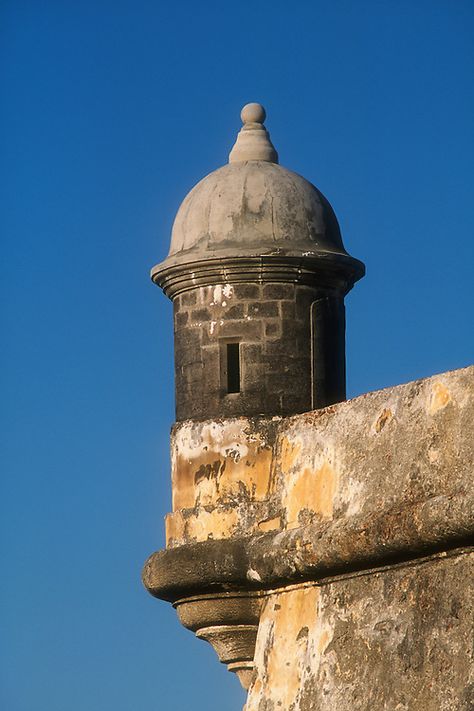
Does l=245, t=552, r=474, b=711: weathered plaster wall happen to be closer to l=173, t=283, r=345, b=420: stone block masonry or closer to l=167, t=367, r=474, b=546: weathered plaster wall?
l=167, t=367, r=474, b=546: weathered plaster wall

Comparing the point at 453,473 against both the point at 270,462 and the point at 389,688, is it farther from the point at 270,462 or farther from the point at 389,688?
the point at 270,462

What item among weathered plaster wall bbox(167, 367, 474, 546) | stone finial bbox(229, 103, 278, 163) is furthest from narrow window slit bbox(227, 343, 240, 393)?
stone finial bbox(229, 103, 278, 163)

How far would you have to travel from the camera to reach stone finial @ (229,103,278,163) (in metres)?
9.07

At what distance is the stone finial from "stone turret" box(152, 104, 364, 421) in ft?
0.70

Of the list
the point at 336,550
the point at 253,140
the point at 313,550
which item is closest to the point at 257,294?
the point at 253,140

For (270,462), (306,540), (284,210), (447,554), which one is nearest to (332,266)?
(284,210)

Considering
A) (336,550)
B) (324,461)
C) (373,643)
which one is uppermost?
(324,461)

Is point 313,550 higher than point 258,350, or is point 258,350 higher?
point 258,350

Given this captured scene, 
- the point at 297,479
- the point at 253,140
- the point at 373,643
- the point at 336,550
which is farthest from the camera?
the point at 253,140

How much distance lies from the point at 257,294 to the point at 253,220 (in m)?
0.34

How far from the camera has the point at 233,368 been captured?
866 cm

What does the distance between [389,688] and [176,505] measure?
1.96 meters

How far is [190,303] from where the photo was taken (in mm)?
8820

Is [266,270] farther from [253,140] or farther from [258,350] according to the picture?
[253,140]
